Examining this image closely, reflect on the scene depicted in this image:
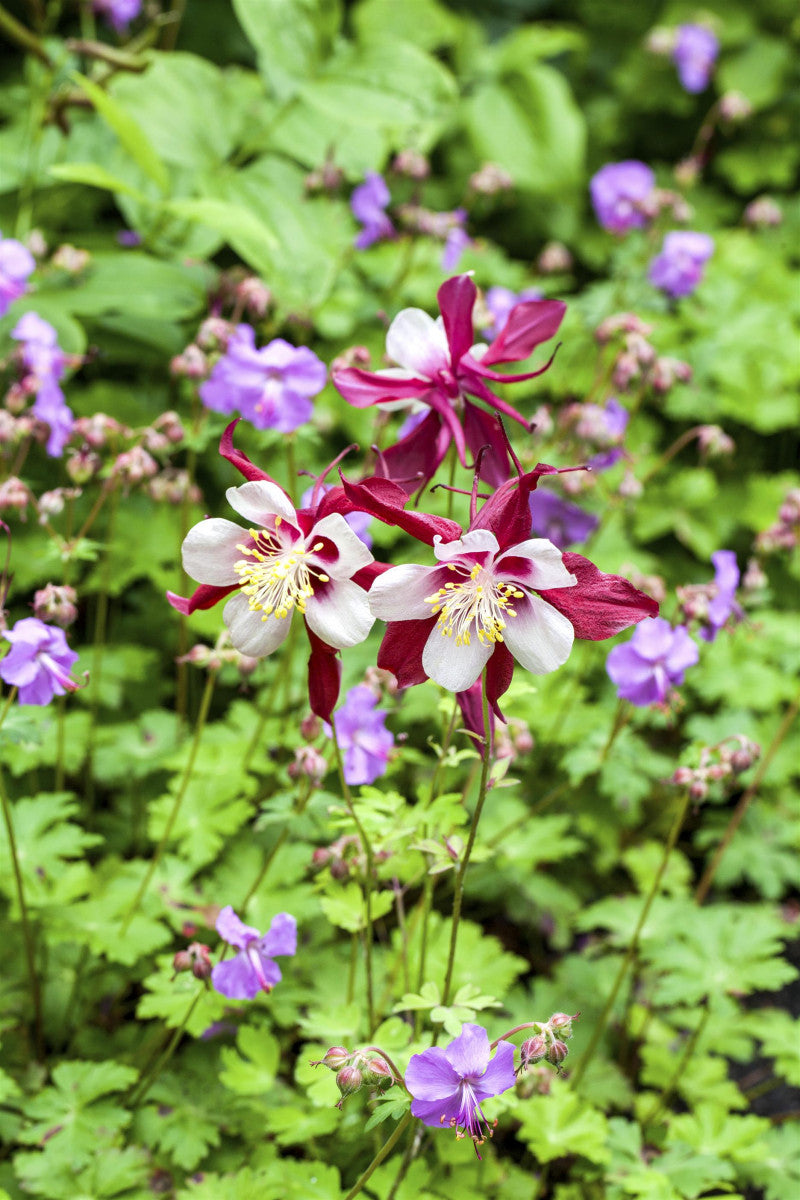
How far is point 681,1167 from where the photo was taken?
1.84m

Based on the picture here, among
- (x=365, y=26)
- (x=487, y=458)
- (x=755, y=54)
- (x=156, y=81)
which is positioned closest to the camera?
(x=487, y=458)

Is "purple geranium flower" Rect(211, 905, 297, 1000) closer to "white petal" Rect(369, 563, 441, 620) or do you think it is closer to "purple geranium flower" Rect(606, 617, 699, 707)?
"white petal" Rect(369, 563, 441, 620)

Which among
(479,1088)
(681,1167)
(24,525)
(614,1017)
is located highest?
(479,1088)

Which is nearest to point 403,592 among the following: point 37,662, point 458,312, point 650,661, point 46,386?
point 458,312

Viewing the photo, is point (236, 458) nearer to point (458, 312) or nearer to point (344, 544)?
point (344, 544)

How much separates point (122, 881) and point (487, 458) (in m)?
1.17

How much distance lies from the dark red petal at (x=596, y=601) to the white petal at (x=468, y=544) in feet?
0.34

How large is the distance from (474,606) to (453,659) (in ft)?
0.22

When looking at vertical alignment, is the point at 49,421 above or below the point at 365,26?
below

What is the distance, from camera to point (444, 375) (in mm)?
1464

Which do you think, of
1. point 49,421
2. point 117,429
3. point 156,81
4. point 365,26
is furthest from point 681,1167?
point 365,26

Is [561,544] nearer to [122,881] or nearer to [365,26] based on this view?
[122,881]

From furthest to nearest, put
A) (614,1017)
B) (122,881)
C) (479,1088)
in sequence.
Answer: (614,1017) → (122,881) → (479,1088)

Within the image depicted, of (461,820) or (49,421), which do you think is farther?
(49,421)
